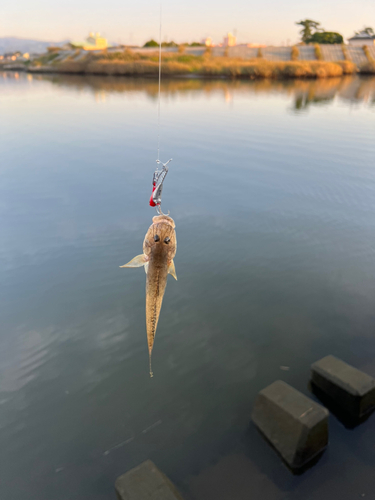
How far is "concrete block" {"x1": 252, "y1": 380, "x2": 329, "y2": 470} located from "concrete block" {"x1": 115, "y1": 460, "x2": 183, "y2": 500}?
244 cm

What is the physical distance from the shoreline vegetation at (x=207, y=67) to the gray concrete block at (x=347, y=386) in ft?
318

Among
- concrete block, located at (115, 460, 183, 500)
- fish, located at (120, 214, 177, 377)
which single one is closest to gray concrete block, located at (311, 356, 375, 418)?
concrete block, located at (115, 460, 183, 500)

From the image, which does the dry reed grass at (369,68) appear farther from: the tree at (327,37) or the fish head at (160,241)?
the fish head at (160,241)

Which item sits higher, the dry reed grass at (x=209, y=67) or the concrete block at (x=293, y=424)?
the dry reed grass at (x=209, y=67)

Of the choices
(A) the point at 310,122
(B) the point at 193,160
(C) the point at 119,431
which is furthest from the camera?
(A) the point at 310,122

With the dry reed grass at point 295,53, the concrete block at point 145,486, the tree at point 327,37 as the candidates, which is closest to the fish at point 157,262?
the concrete block at point 145,486

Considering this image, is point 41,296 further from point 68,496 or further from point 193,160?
point 193,160

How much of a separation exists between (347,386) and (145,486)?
485 centimetres

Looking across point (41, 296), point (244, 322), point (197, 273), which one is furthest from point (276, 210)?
point (41, 296)

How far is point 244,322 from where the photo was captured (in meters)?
10.9

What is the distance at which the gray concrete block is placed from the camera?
24.8 ft

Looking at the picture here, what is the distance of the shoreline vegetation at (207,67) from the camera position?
8938 cm

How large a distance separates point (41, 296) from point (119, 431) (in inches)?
235

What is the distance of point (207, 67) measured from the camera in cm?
9244
